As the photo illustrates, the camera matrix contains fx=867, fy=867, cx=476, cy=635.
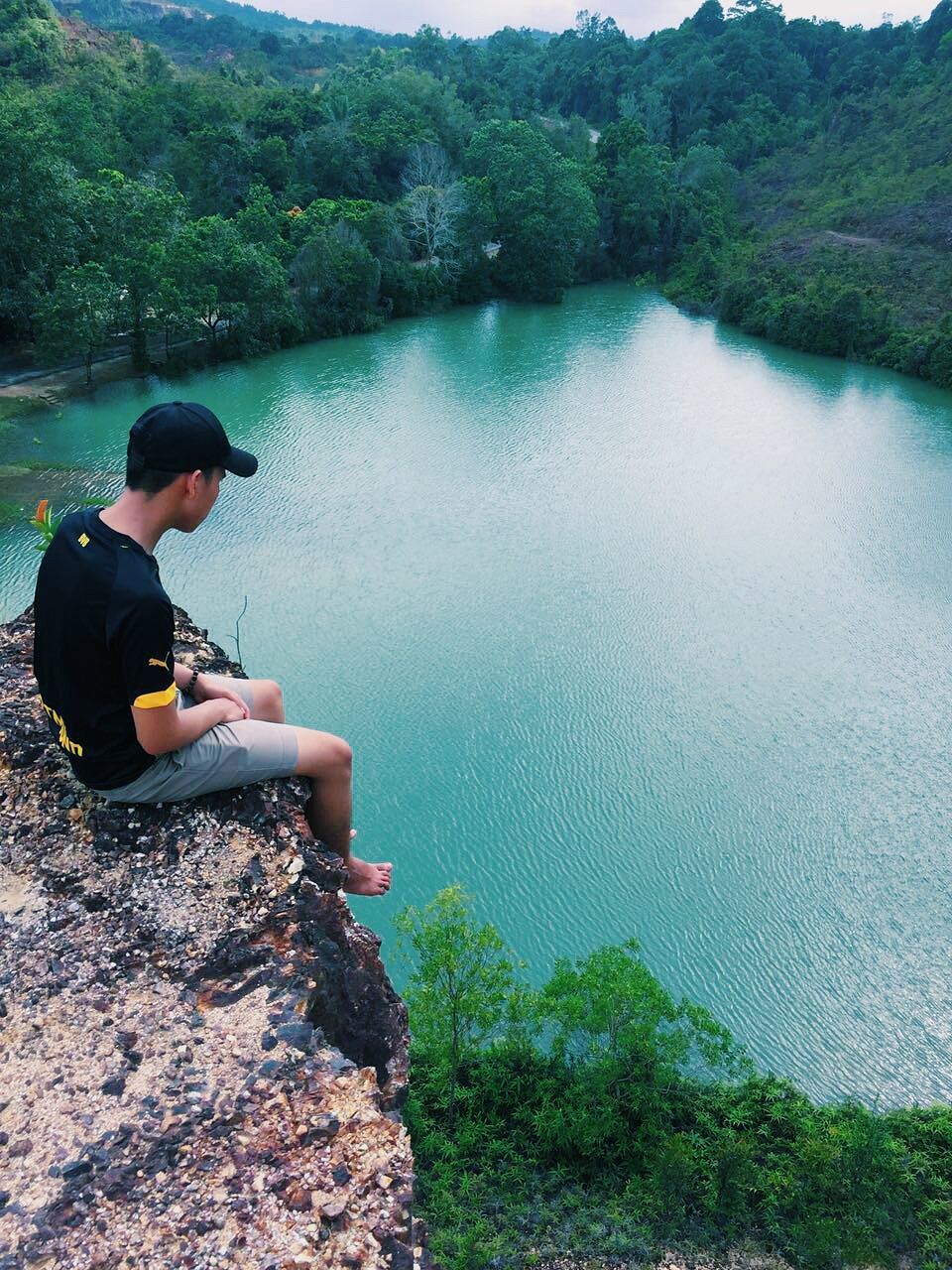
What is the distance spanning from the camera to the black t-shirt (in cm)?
247

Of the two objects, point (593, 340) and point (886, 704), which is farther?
point (593, 340)

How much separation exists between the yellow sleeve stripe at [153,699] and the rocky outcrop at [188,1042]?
554 mm

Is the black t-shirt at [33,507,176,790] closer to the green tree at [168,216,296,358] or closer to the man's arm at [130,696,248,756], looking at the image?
the man's arm at [130,696,248,756]

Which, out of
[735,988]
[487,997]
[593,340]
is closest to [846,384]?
[593,340]

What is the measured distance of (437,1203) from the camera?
5.49 metres

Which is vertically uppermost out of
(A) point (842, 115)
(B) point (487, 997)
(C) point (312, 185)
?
(A) point (842, 115)

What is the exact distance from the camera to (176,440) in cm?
251

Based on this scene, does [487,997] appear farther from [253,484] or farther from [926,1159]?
[253,484]

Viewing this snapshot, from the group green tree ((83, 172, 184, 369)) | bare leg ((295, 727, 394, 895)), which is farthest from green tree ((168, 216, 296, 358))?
bare leg ((295, 727, 394, 895))

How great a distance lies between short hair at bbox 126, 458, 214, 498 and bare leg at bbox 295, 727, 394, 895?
93cm

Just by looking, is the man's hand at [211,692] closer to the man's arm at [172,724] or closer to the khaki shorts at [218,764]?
the khaki shorts at [218,764]

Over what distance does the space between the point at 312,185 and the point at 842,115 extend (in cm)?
2685

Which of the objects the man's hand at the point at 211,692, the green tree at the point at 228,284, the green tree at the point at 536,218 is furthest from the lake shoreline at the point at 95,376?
the man's hand at the point at 211,692

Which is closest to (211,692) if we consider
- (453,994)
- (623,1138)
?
(453,994)
